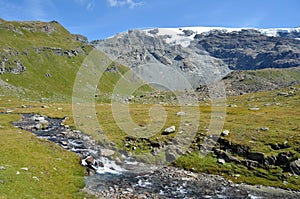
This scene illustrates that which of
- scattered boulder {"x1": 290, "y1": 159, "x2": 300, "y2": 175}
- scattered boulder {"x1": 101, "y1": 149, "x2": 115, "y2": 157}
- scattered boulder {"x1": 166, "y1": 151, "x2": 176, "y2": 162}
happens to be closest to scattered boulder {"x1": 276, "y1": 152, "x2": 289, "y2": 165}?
scattered boulder {"x1": 290, "y1": 159, "x2": 300, "y2": 175}

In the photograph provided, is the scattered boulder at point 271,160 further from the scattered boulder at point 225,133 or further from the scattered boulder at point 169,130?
the scattered boulder at point 169,130

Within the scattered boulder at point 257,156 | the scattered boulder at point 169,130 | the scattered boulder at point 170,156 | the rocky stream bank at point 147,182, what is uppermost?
the scattered boulder at point 169,130

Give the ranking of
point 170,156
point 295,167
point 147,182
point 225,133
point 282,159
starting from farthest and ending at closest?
point 225,133
point 170,156
point 282,159
point 295,167
point 147,182

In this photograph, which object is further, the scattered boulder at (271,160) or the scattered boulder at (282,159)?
the scattered boulder at (271,160)

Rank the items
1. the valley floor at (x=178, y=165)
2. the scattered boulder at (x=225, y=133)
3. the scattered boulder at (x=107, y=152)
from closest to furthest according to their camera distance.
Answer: the valley floor at (x=178, y=165), the scattered boulder at (x=107, y=152), the scattered boulder at (x=225, y=133)

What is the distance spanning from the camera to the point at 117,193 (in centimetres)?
3269

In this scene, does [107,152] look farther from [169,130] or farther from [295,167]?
[295,167]

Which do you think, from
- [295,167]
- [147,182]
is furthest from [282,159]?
[147,182]

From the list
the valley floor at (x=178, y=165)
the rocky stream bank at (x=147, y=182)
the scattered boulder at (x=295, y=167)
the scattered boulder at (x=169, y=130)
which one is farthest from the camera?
the scattered boulder at (x=169, y=130)

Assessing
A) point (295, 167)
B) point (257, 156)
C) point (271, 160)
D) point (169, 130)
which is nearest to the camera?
point (295, 167)

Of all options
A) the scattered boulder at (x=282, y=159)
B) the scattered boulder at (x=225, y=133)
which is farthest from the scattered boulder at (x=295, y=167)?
the scattered boulder at (x=225, y=133)

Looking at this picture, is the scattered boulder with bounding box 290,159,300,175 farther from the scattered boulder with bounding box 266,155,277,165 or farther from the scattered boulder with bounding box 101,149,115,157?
the scattered boulder with bounding box 101,149,115,157

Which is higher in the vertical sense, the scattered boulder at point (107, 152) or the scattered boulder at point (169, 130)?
the scattered boulder at point (169, 130)

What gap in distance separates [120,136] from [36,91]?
161 m
